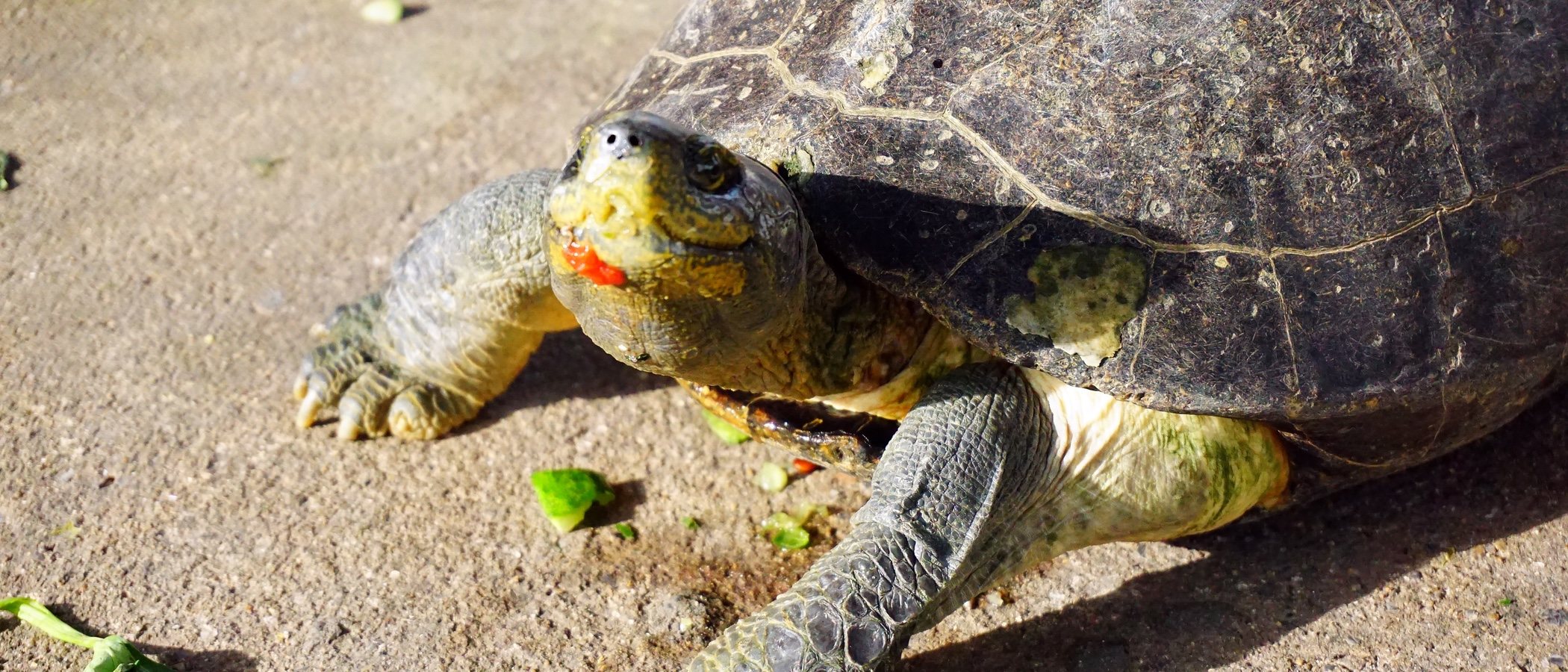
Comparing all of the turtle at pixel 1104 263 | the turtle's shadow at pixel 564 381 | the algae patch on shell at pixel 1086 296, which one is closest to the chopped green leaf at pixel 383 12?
the turtle's shadow at pixel 564 381

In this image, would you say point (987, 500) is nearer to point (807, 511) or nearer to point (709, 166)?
point (807, 511)

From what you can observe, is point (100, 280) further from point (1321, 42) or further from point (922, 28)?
point (1321, 42)

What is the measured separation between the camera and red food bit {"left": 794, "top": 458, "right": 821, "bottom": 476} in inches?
142

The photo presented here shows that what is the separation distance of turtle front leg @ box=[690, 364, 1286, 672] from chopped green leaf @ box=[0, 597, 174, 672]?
4.38 ft

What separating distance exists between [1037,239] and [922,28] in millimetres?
616

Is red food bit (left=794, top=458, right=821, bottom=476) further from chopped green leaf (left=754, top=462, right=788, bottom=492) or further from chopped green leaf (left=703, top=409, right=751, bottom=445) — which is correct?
chopped green leaf (left=703, top=409, right=751, bottom=445)

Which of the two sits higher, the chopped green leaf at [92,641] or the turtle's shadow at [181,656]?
the chopped green leaf at [92,641]

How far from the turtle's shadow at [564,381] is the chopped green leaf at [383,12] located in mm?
2726

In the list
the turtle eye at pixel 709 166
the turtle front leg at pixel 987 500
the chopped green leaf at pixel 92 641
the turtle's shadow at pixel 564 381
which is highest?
the turtle eye at pixel 709 166

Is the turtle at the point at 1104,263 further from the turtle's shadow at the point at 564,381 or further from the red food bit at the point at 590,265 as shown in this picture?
the turtle's shadow at the point at 564,381

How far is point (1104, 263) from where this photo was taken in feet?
8.63

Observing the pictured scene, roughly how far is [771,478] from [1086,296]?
1.25 meters

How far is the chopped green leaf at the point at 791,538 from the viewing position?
3.32m

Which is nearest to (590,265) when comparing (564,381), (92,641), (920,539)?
(920,539)
